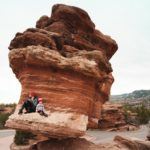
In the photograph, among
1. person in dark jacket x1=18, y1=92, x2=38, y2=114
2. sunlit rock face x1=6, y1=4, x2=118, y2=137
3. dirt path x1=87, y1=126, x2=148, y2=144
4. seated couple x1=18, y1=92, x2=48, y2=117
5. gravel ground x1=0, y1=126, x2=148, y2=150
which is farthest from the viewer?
dirt path x1=87, y1=126, x2=148, y2=144

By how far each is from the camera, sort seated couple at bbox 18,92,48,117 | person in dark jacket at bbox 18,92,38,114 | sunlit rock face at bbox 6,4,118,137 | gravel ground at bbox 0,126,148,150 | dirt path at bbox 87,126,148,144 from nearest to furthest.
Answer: sunlit rock face at bbox 6,4,118,137, seated couple at bbox 18,92,48,117, person in dark jacket at bbox 18,92,38,114, gravel ground at bbox 0,126,148,150, dirt path at bbox 87,126,148,144

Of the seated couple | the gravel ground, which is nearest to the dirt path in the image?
the gravel ground

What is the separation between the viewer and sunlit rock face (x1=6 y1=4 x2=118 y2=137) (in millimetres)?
18484

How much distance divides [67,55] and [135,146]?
6.63 m

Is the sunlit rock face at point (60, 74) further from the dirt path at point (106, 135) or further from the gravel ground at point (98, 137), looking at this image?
the dirt path at point (106, 135)

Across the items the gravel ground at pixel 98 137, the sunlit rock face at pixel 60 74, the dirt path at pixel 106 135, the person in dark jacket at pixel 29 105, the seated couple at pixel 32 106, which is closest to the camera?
the sunlit rock face at pixel 60 74

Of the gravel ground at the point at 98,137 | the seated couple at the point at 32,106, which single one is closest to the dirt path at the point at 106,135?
the gravel ground at the point at 98,137

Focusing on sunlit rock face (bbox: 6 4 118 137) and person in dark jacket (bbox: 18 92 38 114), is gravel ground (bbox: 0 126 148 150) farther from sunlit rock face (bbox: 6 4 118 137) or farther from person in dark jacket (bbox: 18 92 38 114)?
person in dark jacket (bbox: 18 92 38 114)

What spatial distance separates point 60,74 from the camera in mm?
20109

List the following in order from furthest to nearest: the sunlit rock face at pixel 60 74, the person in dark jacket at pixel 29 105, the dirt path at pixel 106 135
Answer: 1. the dirt path at pixel 106 135
2. the person in dark jacket at pixel 29 105
3. the sunlit rock face at pixel 60 74

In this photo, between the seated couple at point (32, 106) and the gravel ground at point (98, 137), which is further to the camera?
the gravel ground at point (98, 137)

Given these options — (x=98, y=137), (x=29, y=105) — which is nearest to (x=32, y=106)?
(x=29, y=105)

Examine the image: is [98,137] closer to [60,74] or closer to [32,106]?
[60,74]

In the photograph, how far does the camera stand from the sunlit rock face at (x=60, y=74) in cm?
1848
